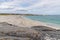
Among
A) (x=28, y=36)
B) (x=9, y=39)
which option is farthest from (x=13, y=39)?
(x=28, y=36)

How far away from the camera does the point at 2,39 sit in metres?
9.94

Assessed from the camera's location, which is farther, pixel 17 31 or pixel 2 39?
pixel 17 31

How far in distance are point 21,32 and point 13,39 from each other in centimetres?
152

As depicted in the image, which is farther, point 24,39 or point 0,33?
point 0,33

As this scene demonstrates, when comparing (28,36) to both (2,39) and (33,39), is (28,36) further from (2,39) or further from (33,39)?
(2,39)

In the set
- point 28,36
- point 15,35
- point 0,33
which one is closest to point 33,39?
point 28,36

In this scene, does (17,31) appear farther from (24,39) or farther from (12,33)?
(24,39)

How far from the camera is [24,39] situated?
34.0ft

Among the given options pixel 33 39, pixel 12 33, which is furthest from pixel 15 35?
pixel 33 39

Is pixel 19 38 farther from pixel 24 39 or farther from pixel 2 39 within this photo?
pixel 2 39

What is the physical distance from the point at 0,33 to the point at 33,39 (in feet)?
6.12

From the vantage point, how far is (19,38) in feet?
34.3

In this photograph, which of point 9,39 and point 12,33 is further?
point 12,33

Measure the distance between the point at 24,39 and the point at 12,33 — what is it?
1314 mm
